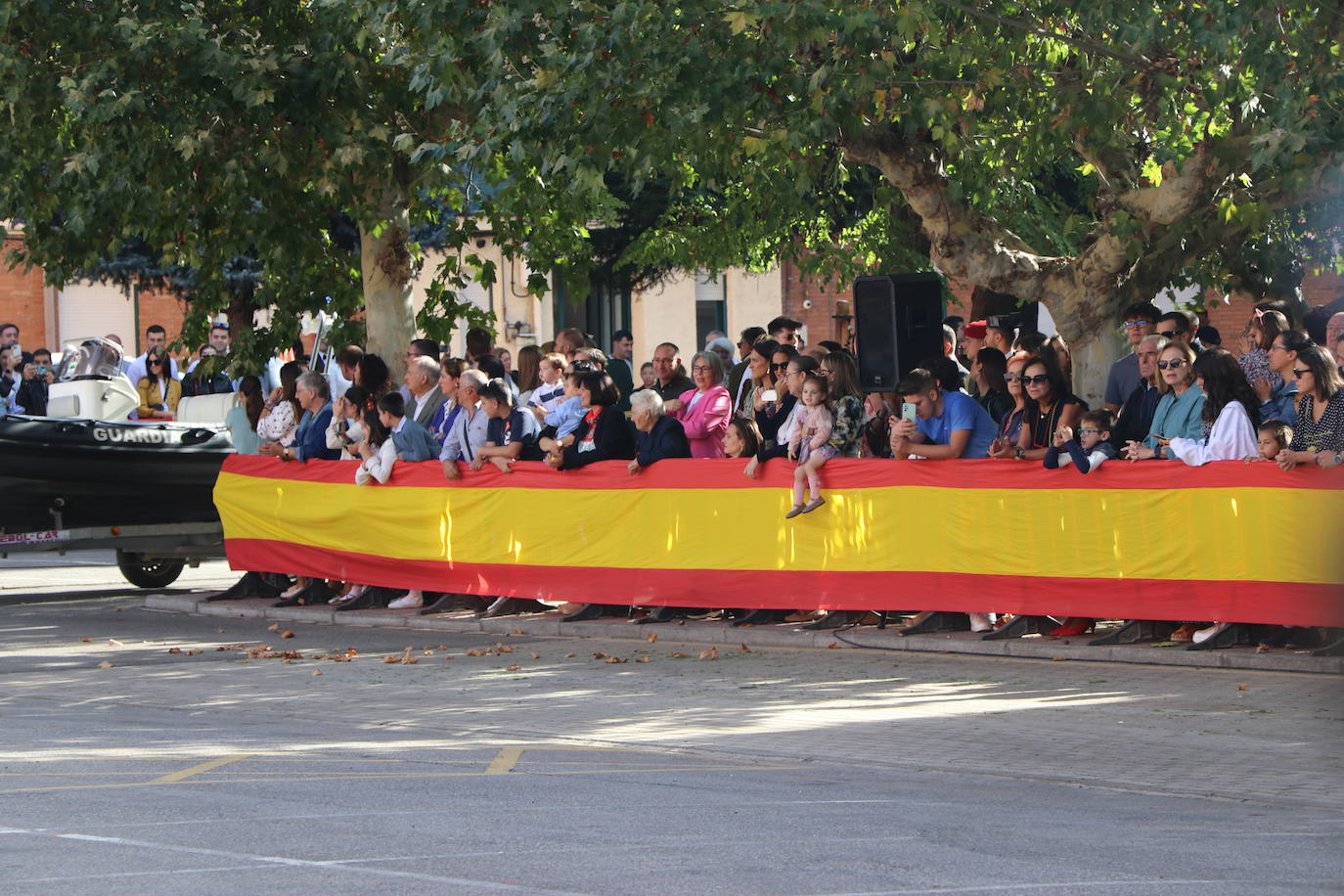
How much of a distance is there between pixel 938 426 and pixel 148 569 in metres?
8.80

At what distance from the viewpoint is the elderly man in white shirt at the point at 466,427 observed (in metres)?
16.7

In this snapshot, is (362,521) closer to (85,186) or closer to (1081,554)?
(85,186)

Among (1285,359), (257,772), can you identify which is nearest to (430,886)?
(257,772)

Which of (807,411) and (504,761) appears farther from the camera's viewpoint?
(807,411)

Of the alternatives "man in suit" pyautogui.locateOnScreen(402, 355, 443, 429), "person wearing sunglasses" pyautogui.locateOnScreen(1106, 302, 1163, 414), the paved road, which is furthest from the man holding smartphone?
"person wearing sunglasses" pyautogui.locateOnScreen(1106, 302, 1163, 414)

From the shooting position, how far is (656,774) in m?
9.62

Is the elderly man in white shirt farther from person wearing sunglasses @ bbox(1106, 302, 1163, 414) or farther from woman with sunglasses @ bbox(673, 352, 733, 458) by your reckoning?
person wearing sunglasses @ bbox(1106, 302, 1163, 414)

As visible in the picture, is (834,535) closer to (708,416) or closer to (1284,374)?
(708,416)

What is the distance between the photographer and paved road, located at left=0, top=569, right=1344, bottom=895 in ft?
23.9

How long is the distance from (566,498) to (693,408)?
118cm

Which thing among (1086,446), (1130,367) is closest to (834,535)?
(1086,446)

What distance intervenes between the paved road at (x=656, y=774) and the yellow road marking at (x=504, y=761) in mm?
23

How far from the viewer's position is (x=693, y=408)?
635 inches

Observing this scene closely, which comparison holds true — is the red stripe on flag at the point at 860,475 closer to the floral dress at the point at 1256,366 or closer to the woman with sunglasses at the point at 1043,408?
the woman with sunglasses at the point at 1043,408
